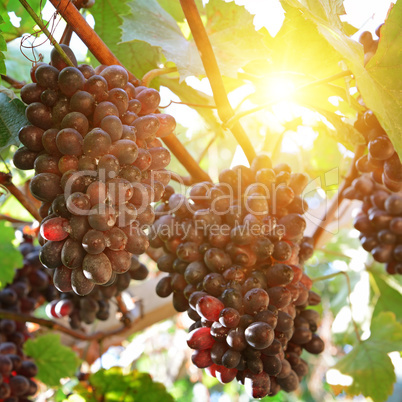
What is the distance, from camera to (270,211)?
2.63 feet

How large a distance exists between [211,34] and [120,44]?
8.4 inches

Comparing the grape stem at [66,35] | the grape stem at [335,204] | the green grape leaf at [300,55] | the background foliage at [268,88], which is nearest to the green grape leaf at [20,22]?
the background foliage at [268,88]

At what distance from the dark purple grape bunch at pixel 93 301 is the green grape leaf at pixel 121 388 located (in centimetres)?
15

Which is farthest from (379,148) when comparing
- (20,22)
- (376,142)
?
(20,22)

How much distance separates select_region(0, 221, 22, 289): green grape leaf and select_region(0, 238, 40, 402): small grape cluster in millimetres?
44

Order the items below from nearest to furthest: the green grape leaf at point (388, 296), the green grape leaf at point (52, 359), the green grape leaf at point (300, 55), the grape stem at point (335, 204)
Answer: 1. the green grape leaf at point (300, 55)
2. the grape stem at point (335, 204)
3. the green grape leaf at point (52, 359)
4. the green grape leaf at point (388, 296)

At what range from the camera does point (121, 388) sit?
1.05 meters

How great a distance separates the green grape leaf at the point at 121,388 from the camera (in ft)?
3.38

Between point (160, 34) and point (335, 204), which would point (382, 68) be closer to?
point (160, 34)

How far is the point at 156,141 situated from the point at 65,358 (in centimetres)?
92

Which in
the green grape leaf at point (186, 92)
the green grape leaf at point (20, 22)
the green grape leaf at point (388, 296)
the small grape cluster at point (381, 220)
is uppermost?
the green grape leaf at point (20, 22)

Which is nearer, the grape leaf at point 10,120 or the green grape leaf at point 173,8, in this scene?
the grape leaf at point 10,120

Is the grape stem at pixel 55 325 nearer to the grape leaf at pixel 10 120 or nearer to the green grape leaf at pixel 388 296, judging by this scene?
the grape leaf at pixel 10 120

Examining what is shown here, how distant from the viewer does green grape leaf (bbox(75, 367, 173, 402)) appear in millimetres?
1031
